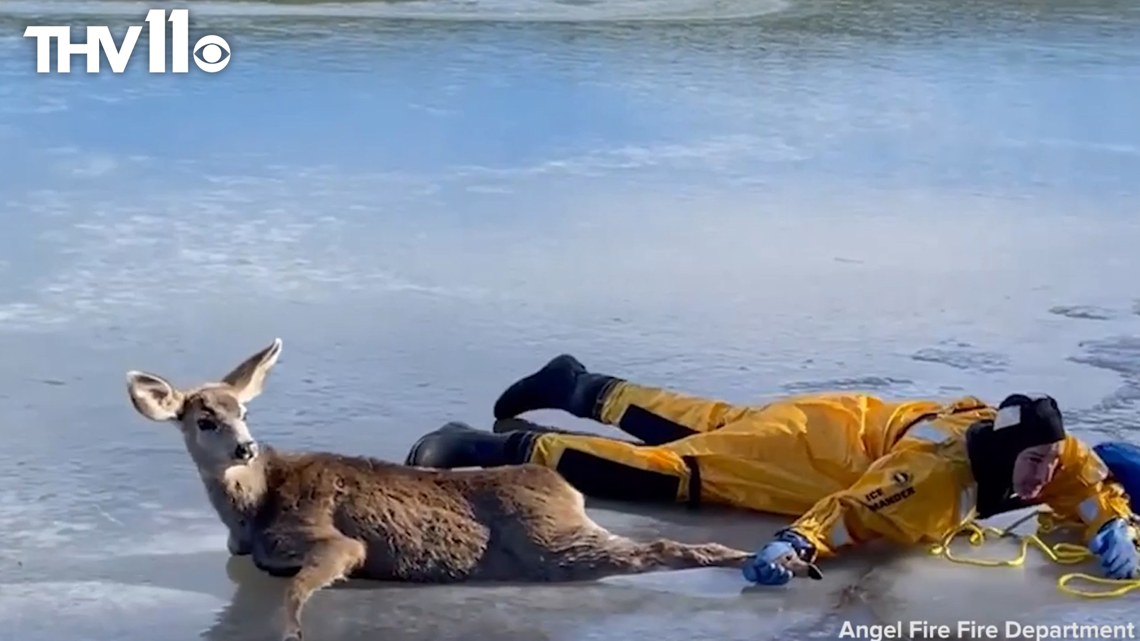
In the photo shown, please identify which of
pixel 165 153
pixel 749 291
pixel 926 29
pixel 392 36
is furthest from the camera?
pixel 926 29

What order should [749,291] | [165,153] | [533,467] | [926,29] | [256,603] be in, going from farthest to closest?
[926,29] → [165,153] → [749,291] → [533,467] → [256,603]

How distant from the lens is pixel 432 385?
5.63 m

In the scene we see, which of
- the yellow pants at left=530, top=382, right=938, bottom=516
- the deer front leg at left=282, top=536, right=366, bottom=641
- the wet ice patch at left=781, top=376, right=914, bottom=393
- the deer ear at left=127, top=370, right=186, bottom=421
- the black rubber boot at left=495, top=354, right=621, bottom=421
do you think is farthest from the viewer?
the wet ice patch at left=781, top=376, right=914, bottom=393

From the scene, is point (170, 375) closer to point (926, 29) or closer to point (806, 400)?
point (806, 400)

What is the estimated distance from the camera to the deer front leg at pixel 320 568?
13.6 ft

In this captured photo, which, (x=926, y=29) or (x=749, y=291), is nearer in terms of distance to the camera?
(x=749, y=291)

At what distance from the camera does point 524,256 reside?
22.4ft

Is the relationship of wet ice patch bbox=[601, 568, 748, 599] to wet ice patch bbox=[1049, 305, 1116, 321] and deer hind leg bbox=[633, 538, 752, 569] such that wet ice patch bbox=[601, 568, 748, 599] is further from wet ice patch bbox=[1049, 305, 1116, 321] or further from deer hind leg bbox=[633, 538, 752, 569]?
wet ice patch bbox=[1049, 305, 1116, 321]

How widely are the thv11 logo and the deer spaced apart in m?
5.29

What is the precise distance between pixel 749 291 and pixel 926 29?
507cm

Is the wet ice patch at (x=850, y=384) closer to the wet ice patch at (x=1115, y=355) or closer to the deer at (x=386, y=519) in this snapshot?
the wet ice patch at (x=1115, y=355)

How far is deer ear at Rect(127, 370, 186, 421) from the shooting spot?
4316mm

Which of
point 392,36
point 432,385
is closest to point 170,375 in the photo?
point 432,385

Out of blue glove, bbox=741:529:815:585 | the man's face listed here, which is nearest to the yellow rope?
the man's face
